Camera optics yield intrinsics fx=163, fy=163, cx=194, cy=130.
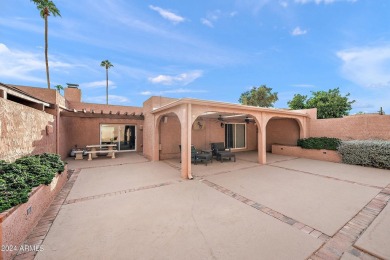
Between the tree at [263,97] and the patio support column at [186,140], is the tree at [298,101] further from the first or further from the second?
the patio support column at [186,140]

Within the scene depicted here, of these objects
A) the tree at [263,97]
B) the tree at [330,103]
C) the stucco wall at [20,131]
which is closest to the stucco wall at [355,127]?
the tree at [330,103]

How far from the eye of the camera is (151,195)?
184 inches

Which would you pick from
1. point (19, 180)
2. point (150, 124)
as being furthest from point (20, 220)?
point (150, 124)

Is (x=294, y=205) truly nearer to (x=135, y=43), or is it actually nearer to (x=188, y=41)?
(x=188, y=41)

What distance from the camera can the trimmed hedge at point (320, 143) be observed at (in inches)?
369

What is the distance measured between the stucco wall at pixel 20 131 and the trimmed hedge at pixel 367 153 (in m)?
13.7

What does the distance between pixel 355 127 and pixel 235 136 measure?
734 cm

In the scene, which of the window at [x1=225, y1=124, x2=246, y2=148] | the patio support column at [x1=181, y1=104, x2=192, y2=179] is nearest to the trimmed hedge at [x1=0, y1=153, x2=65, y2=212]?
the patio support column at [x1=181, y1=104, x2=192, y2=179]

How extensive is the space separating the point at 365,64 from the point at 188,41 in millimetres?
15318

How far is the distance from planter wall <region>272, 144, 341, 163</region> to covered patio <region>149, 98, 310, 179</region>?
1.29 m

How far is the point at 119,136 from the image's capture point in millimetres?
13570

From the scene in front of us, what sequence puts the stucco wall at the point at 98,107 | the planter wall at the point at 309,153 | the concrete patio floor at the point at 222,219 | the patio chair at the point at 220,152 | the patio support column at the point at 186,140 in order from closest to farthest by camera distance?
the concrete patio floor at the point at 222,219 < the patio support column at the point at 186,140 < the patio chair at the point at 220,152 < the planter wall at the point at 309,153 < the stucco wall at the point at 98,107

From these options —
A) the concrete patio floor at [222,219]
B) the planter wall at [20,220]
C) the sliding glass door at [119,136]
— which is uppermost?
the sliding glass door at [119,136]

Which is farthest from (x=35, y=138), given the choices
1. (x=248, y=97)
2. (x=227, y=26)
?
(x=248, y=97)
